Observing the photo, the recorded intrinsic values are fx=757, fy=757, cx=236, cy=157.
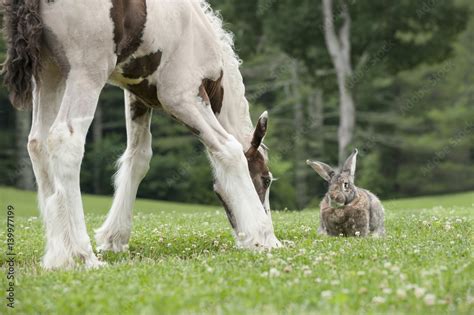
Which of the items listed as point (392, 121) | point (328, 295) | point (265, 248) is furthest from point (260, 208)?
point (392, 121)

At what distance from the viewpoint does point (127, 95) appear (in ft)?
30.7

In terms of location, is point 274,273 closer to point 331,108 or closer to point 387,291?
point 387,291

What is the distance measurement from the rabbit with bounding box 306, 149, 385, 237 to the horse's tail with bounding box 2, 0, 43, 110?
4422 millimetres

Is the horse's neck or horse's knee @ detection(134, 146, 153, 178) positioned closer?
the horse's neck

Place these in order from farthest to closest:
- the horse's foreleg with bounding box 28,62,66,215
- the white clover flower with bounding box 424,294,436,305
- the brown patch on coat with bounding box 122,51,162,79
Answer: the brown patch on coat with bounding box 122,51,162,79 < the horse's foreleg with bounding box 28,62,66,215 < the white clover flower with bounding box 424,294,436,305

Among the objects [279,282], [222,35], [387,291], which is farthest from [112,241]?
[387,291]

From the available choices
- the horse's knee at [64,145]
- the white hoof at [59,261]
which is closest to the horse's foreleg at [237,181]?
the horse's knee at [64,145]

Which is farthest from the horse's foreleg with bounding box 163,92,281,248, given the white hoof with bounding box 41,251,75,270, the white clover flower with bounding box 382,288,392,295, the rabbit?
the white clover flower with bounding box 382,288,392,295

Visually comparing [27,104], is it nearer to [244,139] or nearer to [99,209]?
[244,139]

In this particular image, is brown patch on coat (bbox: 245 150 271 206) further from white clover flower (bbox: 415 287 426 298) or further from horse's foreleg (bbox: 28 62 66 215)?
white clover flower (bbox: 415 287 426 298)

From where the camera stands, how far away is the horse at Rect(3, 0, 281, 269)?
23.9ft

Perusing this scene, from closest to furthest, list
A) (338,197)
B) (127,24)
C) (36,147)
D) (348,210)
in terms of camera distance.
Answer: (127,24) → (36,147) → (338,197) → (348,210)

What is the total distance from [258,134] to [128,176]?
1.70 metres

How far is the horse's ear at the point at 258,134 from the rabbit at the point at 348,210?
1391mm
